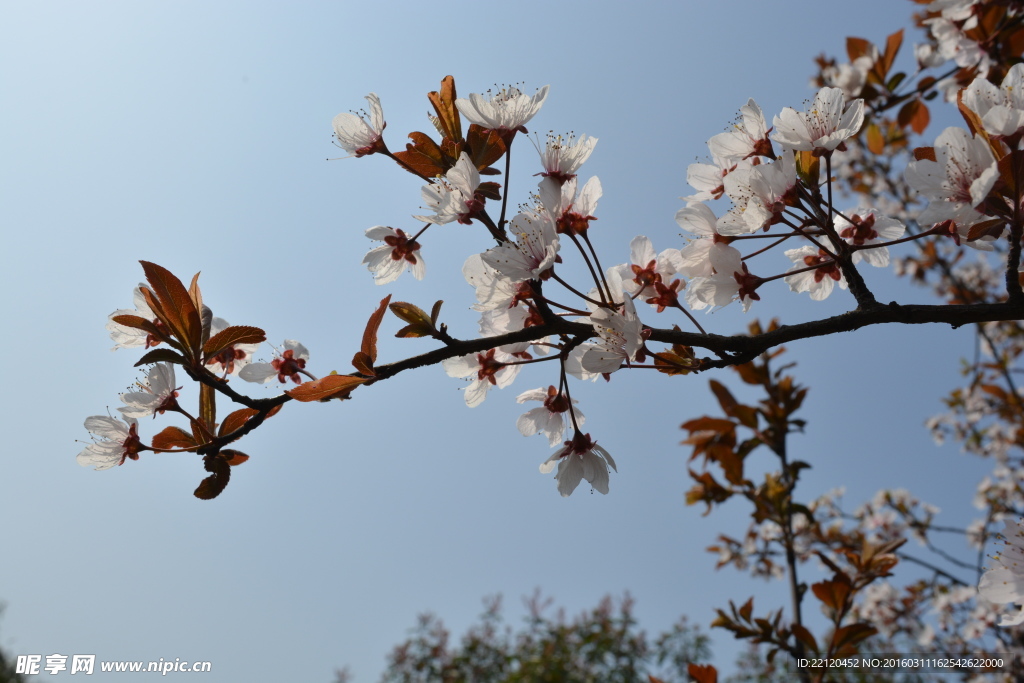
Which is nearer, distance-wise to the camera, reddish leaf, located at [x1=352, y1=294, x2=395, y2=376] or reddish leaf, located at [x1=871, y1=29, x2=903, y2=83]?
reddish leaf, located at [x1=352, y1=294, x2=395, y2=376]

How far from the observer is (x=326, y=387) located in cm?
92

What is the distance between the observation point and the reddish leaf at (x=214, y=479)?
1039mm

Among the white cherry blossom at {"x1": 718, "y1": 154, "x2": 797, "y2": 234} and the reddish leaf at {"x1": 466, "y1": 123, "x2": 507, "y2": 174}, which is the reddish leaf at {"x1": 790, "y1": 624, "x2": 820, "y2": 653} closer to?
the white cherry blossom at {"x1": 718, "y1": 154, "x2": 797, "y2": 234}

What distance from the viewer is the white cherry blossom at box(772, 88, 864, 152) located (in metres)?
1.05

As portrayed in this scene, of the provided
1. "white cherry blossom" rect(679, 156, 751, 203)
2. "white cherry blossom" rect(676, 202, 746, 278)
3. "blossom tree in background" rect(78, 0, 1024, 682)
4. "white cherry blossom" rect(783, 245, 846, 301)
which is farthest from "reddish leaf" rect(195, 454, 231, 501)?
"white cherry blossom" rect(783, 245, 846, 301)

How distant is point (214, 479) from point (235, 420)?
0.11 m

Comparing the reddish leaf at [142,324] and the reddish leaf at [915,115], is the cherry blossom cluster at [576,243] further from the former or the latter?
the reddish leaf at [915,115]

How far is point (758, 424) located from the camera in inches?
90.0

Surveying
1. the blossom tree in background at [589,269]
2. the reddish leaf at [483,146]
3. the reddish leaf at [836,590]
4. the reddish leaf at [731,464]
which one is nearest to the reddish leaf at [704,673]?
the blossom tree in background at [589,269]

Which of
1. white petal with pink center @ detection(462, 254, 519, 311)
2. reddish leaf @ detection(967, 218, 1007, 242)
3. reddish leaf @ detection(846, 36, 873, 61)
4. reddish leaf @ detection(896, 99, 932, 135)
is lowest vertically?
reddish leaf @ detection(967, 218, 1007, 242)

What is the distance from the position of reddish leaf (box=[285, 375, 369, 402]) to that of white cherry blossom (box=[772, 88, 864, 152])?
2.69 feet

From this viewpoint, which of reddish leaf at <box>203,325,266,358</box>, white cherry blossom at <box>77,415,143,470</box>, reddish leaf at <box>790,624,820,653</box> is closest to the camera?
reddish leaf at <box>203,325,266,358</box>

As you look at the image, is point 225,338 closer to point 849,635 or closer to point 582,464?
point 582,464

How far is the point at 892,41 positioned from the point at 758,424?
5.62ft
